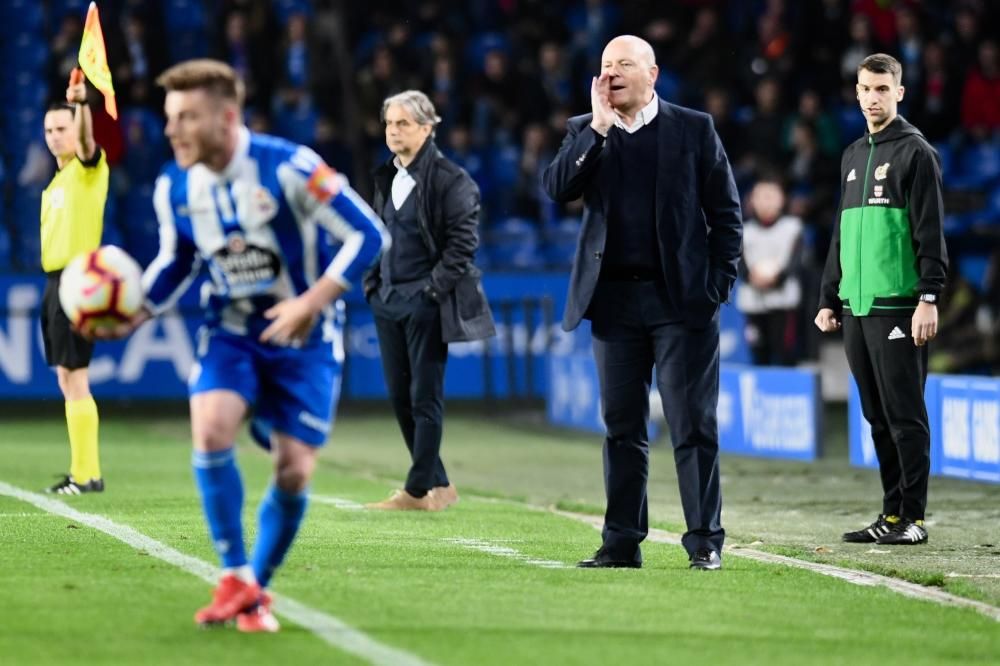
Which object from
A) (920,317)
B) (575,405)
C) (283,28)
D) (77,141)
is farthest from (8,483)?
(283,28)

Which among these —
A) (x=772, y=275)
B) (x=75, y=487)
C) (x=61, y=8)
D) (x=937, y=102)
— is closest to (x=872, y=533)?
(x=75, y=487)

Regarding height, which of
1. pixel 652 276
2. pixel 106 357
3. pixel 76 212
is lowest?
pixel 106 357

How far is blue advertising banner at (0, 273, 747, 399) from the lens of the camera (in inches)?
767

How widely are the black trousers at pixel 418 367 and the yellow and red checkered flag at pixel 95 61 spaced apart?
2171 millimetres

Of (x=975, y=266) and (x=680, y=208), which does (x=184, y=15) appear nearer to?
(x=975, y=266)

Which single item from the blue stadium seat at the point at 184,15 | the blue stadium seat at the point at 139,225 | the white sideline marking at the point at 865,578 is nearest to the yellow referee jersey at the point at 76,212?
the white sideline marking at the point at 865,578

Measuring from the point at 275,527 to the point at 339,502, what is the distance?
470 cm

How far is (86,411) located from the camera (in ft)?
37.2

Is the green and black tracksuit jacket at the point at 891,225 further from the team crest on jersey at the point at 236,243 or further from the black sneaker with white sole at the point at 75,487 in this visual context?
the black sneaker with white sole at the point at 75,487

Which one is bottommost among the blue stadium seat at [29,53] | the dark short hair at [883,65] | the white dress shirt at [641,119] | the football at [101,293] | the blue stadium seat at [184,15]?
the football at [101,293]

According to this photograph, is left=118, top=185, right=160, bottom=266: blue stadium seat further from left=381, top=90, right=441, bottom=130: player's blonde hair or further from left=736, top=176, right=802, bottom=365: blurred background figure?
left=381, top=90, right=441, bottom=130: player's blonde hair

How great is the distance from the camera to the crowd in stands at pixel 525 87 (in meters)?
21.5

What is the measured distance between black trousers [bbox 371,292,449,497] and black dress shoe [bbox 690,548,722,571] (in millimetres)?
2898

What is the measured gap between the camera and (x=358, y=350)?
2048cm
